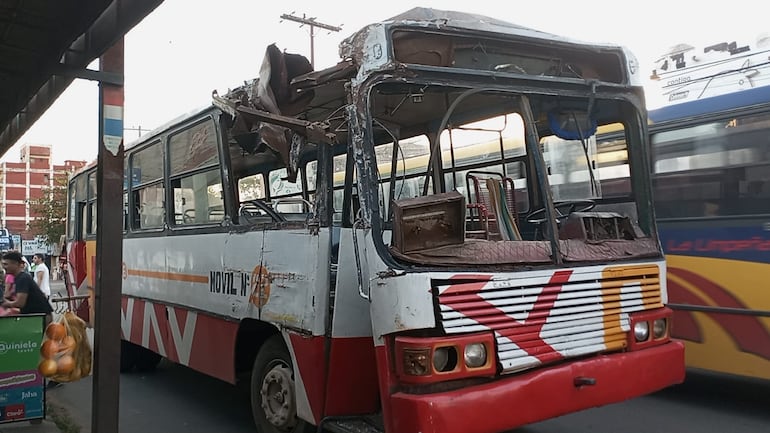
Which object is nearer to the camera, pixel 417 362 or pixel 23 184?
pixel 417 362

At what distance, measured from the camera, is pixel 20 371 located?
573cm

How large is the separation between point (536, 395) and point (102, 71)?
3.79 m

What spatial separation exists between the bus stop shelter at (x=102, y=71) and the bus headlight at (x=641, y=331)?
11.7 feet

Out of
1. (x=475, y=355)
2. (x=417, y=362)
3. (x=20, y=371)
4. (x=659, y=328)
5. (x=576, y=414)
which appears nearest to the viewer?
(x=417, y=362)

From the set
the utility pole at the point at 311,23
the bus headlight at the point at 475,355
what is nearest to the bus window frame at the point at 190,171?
the bus headlight at the point at 475,355

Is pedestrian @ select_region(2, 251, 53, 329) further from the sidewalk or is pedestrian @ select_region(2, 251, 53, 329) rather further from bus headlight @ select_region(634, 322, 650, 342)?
bus headlight @ select_region(634, 322, 650, 342)

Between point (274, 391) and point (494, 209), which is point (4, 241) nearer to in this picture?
point (274, 391)

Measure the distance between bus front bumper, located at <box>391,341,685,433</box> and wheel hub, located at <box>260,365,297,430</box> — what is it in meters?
1.37

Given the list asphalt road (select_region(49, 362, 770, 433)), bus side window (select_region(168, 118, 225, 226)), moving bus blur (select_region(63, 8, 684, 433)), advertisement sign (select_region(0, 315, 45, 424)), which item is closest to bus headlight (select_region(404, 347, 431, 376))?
moving bus blur (select_region(63, 8, 684, 433))

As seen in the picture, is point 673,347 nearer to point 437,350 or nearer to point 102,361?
point 437,350

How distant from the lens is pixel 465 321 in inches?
132

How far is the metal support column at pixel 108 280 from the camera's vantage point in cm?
459

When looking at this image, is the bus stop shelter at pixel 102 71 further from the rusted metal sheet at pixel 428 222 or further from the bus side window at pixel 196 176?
the rusted metal sheet at pixel 428 222

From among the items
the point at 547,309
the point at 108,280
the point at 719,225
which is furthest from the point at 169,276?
the point at 719,225
